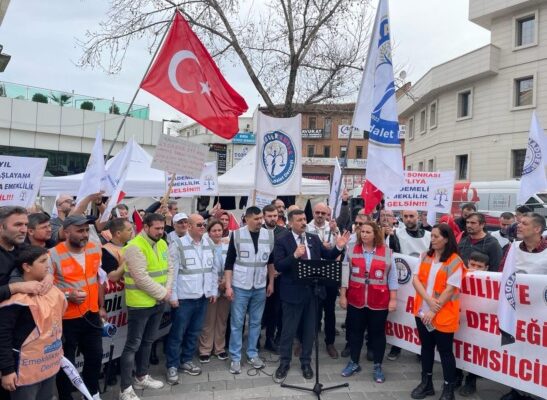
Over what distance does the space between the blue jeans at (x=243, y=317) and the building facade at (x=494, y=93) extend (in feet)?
68.1

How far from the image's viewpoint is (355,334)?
5219mm

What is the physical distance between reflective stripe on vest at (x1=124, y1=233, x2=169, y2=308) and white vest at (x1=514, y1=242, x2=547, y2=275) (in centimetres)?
372

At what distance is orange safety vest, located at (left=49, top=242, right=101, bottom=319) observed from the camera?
12.6ft

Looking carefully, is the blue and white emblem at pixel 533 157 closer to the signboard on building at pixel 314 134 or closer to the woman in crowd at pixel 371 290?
the woman in crowd at pixel 371 290

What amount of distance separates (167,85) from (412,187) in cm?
429

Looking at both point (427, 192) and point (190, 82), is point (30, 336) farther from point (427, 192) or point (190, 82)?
point (427, 192)

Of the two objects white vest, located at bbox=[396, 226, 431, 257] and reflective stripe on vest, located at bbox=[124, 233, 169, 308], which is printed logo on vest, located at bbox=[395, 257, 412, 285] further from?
reflective stripe on vest, located at bbox=[124, 233, 169, 308]

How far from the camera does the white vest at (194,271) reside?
5.00 meters

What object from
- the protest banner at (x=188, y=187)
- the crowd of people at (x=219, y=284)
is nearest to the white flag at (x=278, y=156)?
the crowd of people at (x=219, y=284)

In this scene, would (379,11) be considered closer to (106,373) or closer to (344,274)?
(344,274)

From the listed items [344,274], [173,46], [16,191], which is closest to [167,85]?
[173,46]

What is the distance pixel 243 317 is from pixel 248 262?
2.27 feet

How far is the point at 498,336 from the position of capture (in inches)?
176

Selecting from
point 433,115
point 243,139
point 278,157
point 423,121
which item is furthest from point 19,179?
point 243,139
